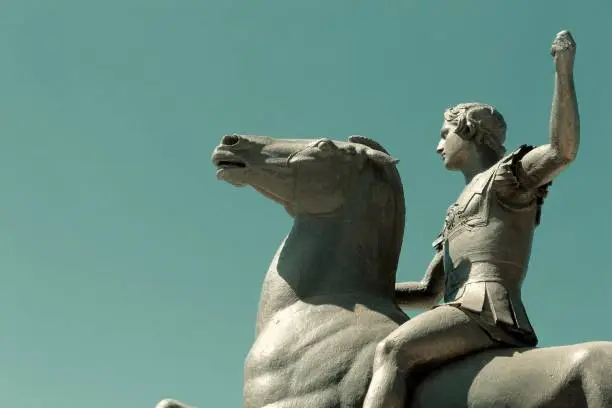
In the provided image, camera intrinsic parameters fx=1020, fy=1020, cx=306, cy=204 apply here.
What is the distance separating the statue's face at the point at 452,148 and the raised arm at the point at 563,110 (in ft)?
3.18

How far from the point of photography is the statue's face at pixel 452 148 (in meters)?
7.78

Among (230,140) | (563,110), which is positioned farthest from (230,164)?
(563,110)

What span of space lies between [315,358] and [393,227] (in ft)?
4.48

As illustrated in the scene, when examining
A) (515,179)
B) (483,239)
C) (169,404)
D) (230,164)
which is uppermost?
(230,164)

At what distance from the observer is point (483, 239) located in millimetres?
7086

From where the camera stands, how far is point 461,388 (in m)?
6.38

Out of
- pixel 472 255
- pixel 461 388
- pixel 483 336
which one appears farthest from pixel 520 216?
pixel 461 388

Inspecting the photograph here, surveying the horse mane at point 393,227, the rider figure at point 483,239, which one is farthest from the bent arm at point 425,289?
the horse mane at point 393,227

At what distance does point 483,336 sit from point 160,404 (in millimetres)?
2228

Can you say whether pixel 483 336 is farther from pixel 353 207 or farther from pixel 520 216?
pixel 353 207

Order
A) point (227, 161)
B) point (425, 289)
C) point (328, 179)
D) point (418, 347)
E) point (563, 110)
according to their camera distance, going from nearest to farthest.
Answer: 1. point (418, 347)
2. point (563, 110)
3. point (328, 179)
4. point (227, 161)
5. point (425, 289)

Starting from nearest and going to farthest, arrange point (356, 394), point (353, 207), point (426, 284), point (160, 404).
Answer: point (356, 394)
point (160, 404)
point (353, 207)
point (426, 284)

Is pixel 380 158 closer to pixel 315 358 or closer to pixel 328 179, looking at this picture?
pixel 328 179

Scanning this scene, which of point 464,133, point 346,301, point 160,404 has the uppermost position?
point 464,133
